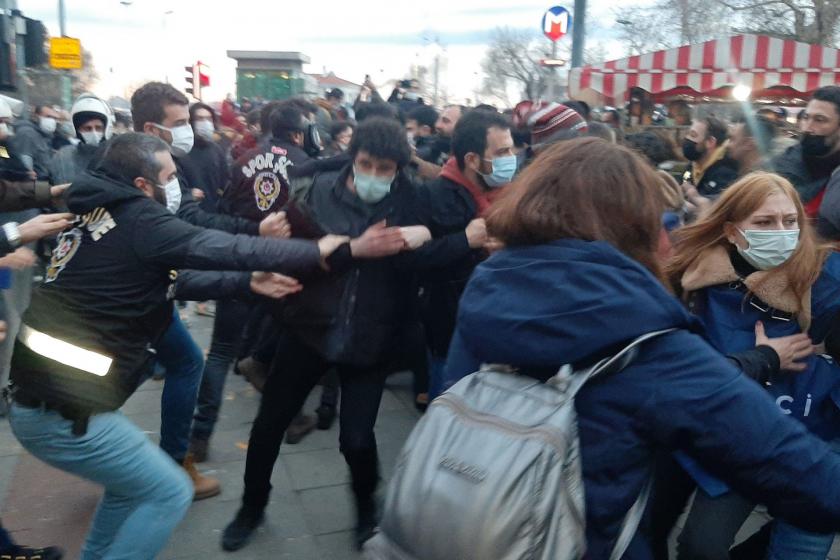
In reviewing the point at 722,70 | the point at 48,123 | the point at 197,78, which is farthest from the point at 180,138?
the point at 197,78

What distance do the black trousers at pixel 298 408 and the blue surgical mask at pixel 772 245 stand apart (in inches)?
62.8

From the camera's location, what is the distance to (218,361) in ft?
15.3

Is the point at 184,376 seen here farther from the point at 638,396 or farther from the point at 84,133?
the point at 638,396

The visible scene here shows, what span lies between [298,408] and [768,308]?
1.99m

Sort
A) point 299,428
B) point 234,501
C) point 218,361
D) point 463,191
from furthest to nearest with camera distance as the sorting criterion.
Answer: point 299,428 → point 218,361 → point 234,501 → point 463,191

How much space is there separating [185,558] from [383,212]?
1.80m

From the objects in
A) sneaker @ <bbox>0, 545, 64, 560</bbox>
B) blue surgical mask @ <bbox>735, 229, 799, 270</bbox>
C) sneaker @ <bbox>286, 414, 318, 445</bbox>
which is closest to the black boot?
sneaker @ <bbox>0, 545, 64, 560</bbox>

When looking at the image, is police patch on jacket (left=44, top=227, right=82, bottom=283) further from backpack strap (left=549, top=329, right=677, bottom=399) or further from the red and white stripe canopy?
the red and white stripe canopy

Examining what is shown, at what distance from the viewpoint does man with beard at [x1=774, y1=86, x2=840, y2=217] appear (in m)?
4.39

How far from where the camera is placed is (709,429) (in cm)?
156

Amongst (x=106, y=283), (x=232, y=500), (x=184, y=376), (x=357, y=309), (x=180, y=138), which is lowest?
(x=232, y=500)

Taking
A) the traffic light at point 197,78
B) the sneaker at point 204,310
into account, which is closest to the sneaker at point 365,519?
the sneaker at point 204,310

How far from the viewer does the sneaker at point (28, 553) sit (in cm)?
334

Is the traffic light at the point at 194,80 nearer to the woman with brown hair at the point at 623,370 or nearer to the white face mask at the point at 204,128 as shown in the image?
the white face mask at the point at 204,128
